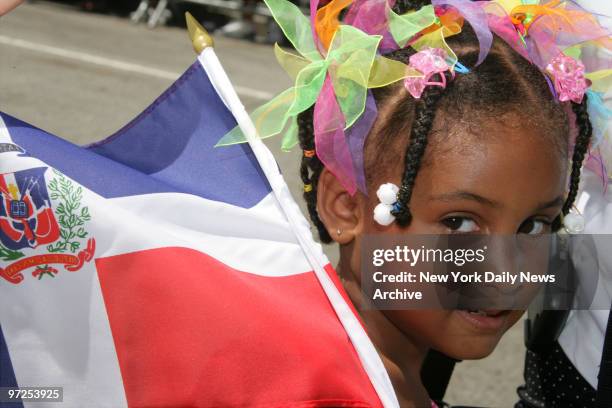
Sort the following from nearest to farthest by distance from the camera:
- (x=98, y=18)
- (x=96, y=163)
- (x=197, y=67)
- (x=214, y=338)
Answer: (x=214, y=338)
(x=96, y=163)
(x=197, y=67)
(x=98, y=18)

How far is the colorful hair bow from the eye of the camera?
1470 mm

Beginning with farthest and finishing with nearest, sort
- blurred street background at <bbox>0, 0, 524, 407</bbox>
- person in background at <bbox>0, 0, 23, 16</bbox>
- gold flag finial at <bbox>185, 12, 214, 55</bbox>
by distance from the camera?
blurred street background at <bbox>0, 0, 524, 407</bbox>, gold flag finial at <bbox>185, 12, 214, 55</bbox>, person in background at <bbox>0, 0, 23, 16</bbox>

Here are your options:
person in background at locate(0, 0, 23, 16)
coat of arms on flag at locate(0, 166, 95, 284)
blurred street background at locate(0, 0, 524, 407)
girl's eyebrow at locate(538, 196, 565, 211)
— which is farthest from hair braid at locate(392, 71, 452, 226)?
blurred street background at locate(0, 0, 524, 407)

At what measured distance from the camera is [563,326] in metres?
1.77

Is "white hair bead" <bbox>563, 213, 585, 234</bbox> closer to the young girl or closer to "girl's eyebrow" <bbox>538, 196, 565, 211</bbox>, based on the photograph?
the young girl

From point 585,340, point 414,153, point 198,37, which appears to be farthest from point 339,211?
point 585,340

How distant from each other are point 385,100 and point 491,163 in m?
0.24

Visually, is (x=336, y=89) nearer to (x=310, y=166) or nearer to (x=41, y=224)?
(x=310, y=166)

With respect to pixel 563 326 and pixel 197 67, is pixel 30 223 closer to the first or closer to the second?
pixel 197 67

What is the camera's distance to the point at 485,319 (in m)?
1.46

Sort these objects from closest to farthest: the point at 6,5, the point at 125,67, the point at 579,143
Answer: the point at 6,5 < the point at 579,143 < the point at 125,67

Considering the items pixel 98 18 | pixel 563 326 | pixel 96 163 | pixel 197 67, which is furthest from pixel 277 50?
pixel 98 18

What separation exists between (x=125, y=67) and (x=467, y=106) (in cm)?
610

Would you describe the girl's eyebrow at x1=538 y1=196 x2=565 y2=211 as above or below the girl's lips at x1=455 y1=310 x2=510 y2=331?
above
